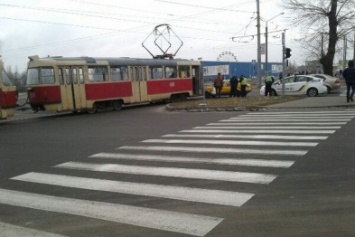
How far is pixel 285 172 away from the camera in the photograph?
276 inches

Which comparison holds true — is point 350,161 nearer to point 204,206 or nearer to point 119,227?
point 204,206

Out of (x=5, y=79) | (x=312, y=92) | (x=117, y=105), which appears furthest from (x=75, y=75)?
(x=312, y=92)

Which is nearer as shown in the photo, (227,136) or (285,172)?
(285,172)

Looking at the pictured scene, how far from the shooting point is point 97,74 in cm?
2394

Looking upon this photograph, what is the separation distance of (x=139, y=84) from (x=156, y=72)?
192 cm

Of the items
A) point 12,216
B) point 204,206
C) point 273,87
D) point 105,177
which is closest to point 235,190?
point 204,206

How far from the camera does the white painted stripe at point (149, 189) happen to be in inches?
226

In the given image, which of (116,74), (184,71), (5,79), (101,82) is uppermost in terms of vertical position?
(5,79)

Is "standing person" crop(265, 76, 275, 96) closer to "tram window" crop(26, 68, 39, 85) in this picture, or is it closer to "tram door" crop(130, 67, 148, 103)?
"tram door" crop(130, 67, 148, 103)

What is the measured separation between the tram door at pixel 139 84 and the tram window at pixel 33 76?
6152 mm


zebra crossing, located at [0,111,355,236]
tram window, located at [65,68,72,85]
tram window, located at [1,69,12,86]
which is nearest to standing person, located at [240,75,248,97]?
tram window, located at [65,68,72,85]

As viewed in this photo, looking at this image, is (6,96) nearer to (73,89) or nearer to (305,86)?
(73,89)

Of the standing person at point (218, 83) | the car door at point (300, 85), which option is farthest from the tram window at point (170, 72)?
the car door at point (300, 85)

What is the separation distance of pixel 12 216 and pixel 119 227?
1.62m
